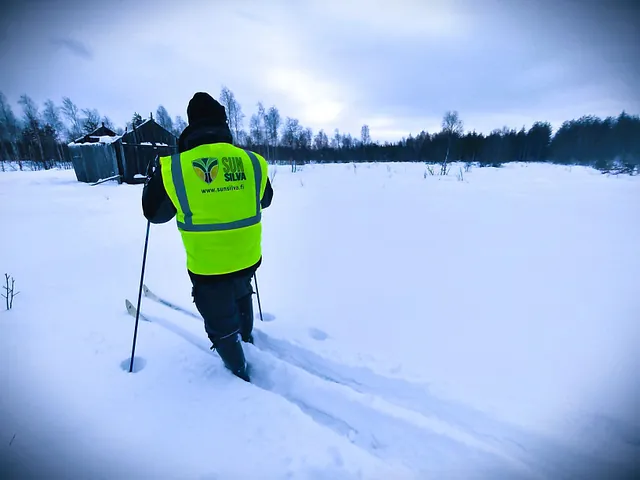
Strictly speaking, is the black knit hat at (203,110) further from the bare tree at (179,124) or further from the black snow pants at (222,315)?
the bare tree at (179,124)

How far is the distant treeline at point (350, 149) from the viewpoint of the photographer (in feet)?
82.3

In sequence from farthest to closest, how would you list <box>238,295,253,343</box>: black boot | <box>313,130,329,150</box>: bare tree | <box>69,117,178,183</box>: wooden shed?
1. <box>313,130,329,150</box>: bare tree
2. <box>69,117,178,183</box>: wooden shed
3. <box>238,295,253,343</box>: black boot

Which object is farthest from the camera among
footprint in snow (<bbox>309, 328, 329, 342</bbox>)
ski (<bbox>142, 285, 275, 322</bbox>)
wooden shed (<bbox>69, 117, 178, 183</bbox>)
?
wooden shed (<bbox>69, 117, 178, 183</bbox>)

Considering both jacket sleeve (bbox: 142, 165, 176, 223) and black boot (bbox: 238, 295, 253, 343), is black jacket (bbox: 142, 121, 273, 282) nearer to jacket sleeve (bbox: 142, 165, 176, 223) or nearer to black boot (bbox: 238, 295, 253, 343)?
jacket sleeve (bbox: 142, 165, 176, 223)

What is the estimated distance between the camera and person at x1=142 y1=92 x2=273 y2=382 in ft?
4.87

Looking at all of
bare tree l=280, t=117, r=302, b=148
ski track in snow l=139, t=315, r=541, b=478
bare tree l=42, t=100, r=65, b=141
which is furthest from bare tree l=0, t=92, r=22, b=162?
ski track in snow l=139, t=315, r=541, b=478

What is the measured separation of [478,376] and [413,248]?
2064mm

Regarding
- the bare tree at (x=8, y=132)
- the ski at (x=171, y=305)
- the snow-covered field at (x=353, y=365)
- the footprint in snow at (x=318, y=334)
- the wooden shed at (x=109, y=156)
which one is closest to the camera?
the snow-covered field at (x=353, y=365)

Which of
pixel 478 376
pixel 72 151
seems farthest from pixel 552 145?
pixel 72 151

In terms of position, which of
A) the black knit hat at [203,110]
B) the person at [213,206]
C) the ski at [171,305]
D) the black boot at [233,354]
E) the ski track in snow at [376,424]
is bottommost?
the ski track in snow at [376,424]

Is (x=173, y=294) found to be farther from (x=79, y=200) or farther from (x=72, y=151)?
(x=72, y=151)

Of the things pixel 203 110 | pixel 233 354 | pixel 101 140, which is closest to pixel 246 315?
pixel 233 354

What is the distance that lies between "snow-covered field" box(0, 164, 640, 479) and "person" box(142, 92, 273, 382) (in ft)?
1.78

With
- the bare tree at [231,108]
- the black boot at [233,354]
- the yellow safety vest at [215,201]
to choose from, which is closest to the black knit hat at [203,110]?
the yellow safety vest at [215,201]
